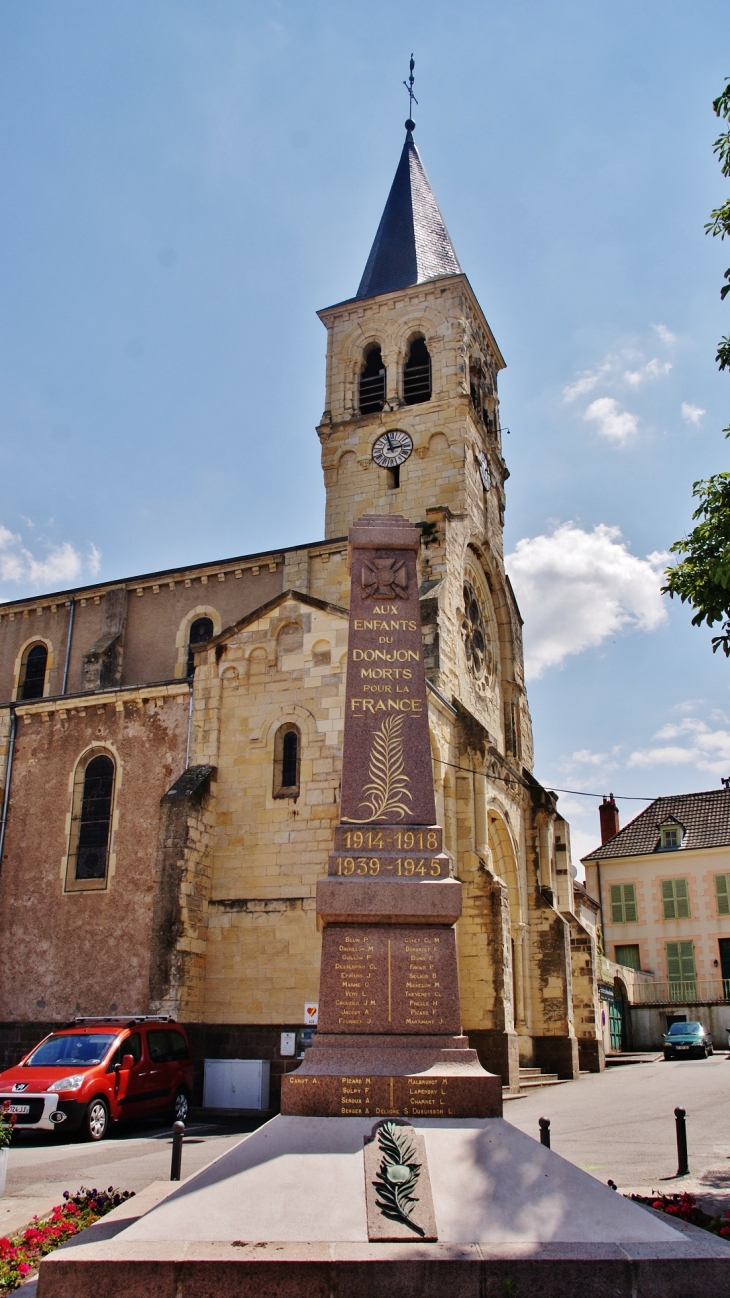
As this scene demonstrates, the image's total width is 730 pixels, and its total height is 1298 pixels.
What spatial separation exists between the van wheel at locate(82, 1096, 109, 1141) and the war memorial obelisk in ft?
17.4

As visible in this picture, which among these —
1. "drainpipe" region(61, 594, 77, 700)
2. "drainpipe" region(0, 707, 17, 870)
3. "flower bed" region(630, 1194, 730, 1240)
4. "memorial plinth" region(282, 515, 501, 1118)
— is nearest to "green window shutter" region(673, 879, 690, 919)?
"drainpipe" region(61, 594, 77, 700)

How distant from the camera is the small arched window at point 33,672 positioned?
86.4 feet

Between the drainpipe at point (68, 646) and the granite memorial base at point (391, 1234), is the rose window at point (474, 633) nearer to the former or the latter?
the drainpipe at point (68, 646)

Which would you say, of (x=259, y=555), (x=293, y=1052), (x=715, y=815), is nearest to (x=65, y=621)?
(x=259, y=555)

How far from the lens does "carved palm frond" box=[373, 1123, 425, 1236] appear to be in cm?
509

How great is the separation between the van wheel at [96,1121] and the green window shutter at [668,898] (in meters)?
28.6

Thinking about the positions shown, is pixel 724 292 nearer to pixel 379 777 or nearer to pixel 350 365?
pixel 379 777

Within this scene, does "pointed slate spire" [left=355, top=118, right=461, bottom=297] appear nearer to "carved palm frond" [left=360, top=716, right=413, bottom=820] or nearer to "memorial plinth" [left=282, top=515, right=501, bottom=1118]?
"memorial plinth" [left=282, top=515, right=501, bottom=1118]

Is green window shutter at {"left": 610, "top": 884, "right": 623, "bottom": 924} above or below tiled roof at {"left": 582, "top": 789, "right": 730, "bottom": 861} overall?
below

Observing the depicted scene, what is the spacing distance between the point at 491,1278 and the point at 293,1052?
1188 centimetres

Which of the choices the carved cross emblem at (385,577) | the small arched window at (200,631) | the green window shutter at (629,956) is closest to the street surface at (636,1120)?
the carved cross emblem at (385,577)

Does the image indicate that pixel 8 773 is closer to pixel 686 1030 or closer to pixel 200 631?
pixel 200 631

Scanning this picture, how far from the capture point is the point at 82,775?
1914 centimetres

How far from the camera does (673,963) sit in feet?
118
